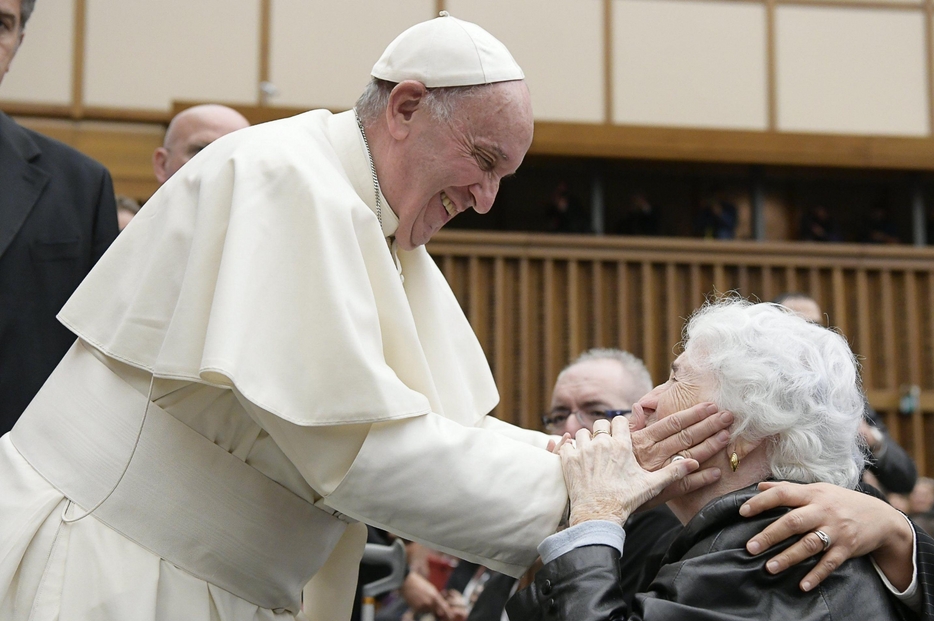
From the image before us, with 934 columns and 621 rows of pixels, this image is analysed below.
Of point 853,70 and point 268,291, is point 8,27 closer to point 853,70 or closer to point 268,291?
point 268,291

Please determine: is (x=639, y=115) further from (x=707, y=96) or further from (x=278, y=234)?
(x=278, y=234)

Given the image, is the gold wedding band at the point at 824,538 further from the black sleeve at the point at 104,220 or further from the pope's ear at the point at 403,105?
the black sleeve at the point at 104,220

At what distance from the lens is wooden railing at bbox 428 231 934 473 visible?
8.57m

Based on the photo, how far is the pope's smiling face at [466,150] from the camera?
1.96 meters

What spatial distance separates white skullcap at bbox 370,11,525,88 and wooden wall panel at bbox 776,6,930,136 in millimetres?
7542

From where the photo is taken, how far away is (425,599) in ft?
14.1

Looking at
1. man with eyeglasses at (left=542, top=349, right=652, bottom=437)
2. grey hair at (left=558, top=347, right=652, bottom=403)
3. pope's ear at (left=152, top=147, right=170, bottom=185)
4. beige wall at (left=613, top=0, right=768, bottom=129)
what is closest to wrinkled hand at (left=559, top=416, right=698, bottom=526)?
man with eyeglasses at (left=542, top=349, right=652, bottom=437)

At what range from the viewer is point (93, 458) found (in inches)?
70.6

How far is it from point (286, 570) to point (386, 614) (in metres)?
2.96

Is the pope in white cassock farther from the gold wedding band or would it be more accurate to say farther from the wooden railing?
the wooden railing

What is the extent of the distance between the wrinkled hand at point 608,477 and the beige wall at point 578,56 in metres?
6.89

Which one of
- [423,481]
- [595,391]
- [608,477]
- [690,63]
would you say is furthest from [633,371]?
[690,63]

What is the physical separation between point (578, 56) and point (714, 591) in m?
7.49

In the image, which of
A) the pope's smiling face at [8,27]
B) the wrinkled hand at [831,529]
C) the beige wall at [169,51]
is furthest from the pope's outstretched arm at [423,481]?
the beige wall at [169,51]
